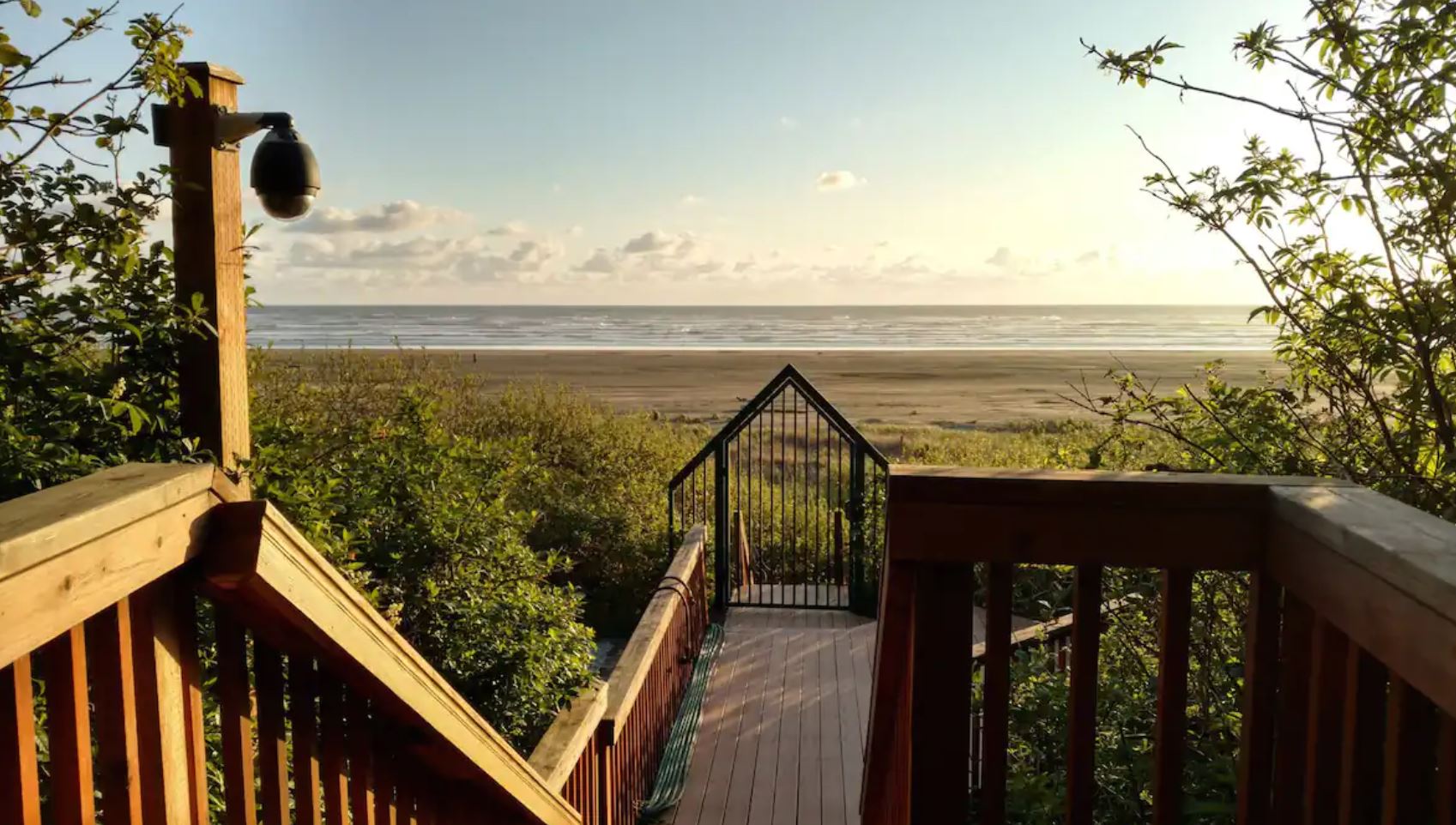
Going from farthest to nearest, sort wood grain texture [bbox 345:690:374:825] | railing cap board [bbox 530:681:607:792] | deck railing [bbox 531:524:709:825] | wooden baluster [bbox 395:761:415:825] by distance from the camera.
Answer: deck railing [bbox 531:524:709:825] < railing cap board [bbox 530:681:607:792] < wooden baluster [bbox 395:761:415:825] < wood grain texture [bbox 345:690:374:825]

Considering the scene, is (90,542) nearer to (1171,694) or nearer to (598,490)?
(1171,694)

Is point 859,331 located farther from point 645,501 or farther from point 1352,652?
point 1352,652

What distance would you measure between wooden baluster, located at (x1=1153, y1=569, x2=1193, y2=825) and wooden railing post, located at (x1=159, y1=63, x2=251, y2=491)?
2.87 metres

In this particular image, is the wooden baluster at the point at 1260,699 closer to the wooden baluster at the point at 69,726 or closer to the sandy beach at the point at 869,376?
the wooden baluster at the point at 69,726

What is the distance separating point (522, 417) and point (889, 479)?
1148cm

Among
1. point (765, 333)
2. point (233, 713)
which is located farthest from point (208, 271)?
point (765, 333)

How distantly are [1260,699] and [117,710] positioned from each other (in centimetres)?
147

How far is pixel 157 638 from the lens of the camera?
1070 millimetres

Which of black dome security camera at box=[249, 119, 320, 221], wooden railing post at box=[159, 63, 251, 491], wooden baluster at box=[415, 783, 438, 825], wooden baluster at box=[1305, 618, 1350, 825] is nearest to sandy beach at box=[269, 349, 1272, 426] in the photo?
black dome security camera at box=[249, 119, 320, 221]

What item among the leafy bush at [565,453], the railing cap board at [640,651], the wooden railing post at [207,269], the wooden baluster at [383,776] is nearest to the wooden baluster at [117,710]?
the wooden baluster at [383,776]

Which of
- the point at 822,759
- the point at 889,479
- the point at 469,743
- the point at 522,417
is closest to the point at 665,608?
the point at 822,759

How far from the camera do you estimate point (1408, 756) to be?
3.38ft

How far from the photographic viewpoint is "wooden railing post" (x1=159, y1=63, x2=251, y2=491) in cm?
317

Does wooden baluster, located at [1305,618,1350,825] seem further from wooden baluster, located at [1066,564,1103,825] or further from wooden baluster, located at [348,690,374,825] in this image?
wooden baluster, located at [348,690,374,825]
